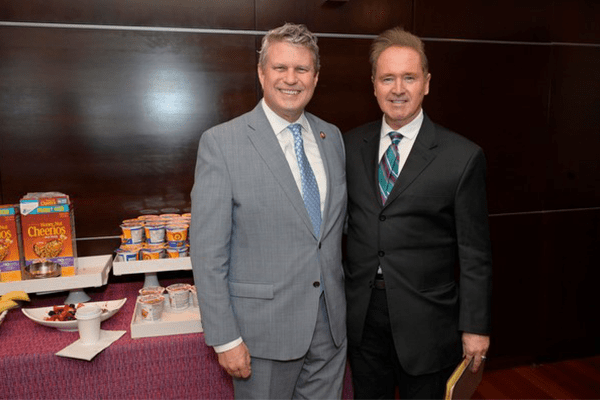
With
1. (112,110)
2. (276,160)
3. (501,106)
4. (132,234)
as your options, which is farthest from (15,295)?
(501,106)

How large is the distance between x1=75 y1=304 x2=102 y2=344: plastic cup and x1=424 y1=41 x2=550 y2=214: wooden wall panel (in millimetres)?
1973

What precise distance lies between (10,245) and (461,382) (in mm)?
1751

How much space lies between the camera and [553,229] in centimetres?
288

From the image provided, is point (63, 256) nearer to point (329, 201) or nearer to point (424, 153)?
point (329, 201)

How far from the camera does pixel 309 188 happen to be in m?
1.47

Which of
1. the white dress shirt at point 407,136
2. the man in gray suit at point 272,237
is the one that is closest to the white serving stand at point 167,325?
the man in gray suit at point 272,237

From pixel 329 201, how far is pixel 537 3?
6.90 ft

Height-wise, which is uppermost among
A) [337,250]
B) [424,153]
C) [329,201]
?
[424,153]

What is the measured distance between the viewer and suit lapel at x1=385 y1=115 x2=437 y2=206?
59.7 inches

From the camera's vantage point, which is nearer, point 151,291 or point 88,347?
point 88,347

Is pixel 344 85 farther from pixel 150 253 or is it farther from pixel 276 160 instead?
pixel 150 253

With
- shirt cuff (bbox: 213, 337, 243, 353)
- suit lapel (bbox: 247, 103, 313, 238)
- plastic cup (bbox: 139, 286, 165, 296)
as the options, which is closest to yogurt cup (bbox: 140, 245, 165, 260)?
plastic cup (bbox: 139, 286, 165, 296)

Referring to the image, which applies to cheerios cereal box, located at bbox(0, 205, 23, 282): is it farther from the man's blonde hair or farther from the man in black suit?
the man's blonde hair

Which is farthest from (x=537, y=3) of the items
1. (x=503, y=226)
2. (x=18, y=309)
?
(x=18, y=309)
